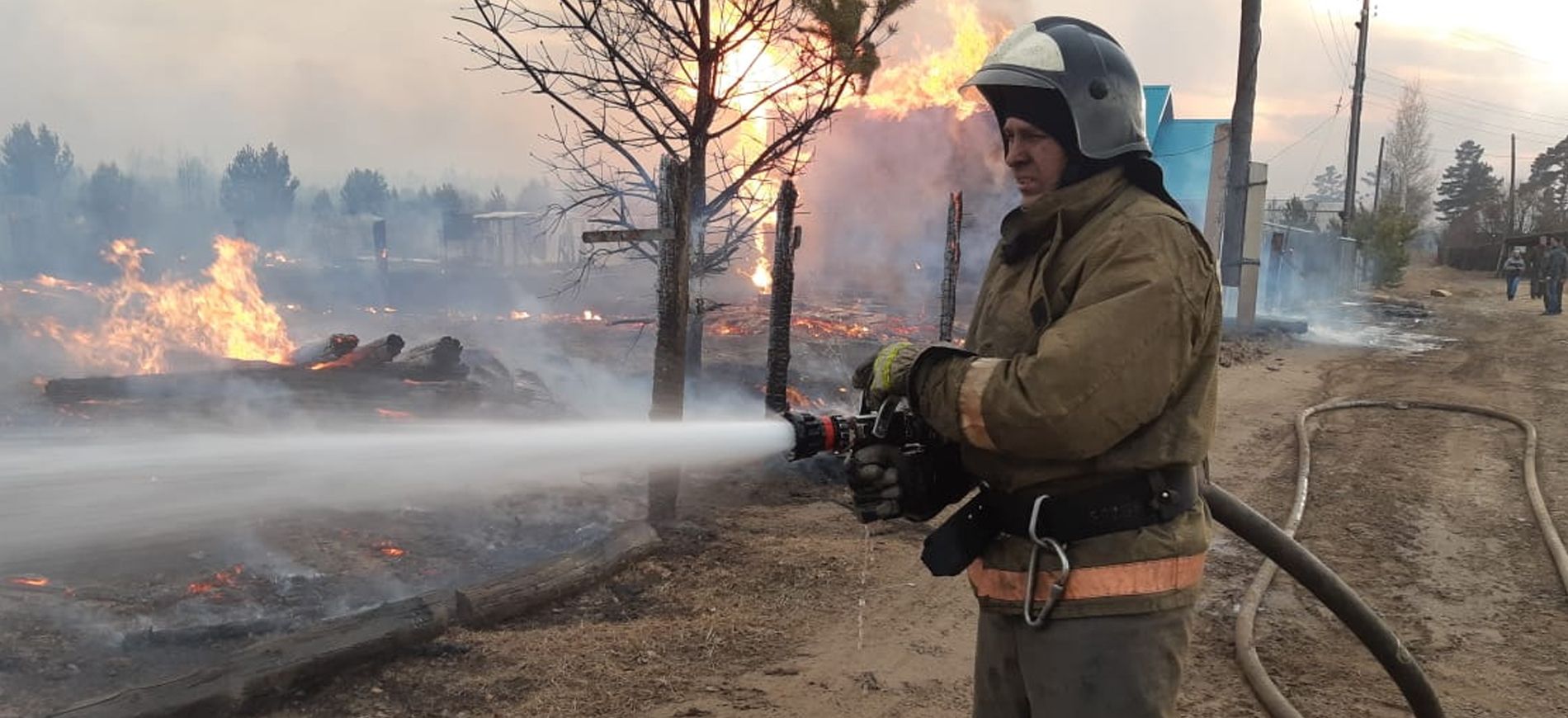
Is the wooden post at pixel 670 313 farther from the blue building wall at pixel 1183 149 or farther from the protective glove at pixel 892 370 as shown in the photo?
the blue building wall at pixel 1183 149

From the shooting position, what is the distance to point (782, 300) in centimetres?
836

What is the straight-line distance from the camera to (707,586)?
5.60 m

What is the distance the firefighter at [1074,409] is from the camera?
1.94m

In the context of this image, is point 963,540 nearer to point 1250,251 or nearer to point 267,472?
point 267,472

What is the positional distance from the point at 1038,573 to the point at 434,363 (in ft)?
36.4

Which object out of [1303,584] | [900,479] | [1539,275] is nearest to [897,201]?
[1539,275]

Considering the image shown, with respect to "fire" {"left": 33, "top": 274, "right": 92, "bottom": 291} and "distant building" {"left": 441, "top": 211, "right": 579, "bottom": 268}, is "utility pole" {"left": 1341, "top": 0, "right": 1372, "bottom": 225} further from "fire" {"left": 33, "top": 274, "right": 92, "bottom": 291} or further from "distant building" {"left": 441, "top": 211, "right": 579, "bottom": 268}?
"fire" {"left": 33, "top": 274, "right": 92, "bottom": 291}

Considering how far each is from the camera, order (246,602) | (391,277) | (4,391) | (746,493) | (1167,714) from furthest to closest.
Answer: (391,277) < (4,391) < (746,493) < (246,602) < (1167,714)

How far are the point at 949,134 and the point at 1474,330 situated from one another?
15.7m

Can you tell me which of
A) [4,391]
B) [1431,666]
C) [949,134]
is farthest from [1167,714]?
[949,134]

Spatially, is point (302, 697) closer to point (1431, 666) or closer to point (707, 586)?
point (707, 586)

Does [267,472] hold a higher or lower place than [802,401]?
lower

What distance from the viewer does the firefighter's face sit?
2283mm

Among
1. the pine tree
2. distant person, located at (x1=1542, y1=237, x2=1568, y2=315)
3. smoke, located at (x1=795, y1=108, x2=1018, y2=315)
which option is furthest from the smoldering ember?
the pine tree
